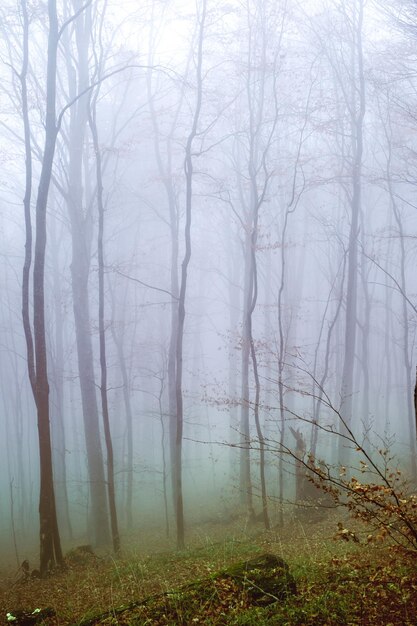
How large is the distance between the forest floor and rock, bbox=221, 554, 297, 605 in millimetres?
113

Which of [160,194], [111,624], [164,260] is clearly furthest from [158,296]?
[111,624]

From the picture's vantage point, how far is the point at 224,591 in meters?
4.10

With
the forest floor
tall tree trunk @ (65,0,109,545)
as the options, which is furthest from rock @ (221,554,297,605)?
tall tree trunk @ (65,0,109,545)

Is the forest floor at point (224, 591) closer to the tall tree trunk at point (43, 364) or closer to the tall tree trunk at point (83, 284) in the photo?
the tall tree trunk at point (43, 364)

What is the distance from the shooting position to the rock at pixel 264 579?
156 inches

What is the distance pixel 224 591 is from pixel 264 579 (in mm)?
415

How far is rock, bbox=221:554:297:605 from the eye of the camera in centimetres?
395

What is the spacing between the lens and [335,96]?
583 inches

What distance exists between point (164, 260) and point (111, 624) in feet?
77.2

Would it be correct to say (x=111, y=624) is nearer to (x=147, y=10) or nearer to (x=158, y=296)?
(x=147, y=10)

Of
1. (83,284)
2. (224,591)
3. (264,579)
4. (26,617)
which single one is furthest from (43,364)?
(264,579)

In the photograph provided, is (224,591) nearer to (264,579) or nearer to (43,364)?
(264,579)

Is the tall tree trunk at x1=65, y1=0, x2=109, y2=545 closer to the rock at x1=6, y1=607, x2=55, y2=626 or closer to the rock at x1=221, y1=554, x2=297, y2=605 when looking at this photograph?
the rock at x1=6, y1=607, x2=55, y2=626

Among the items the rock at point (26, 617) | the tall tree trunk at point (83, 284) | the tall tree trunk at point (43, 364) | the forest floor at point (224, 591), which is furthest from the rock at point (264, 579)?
the tall tree trunk at point (83, 284)
